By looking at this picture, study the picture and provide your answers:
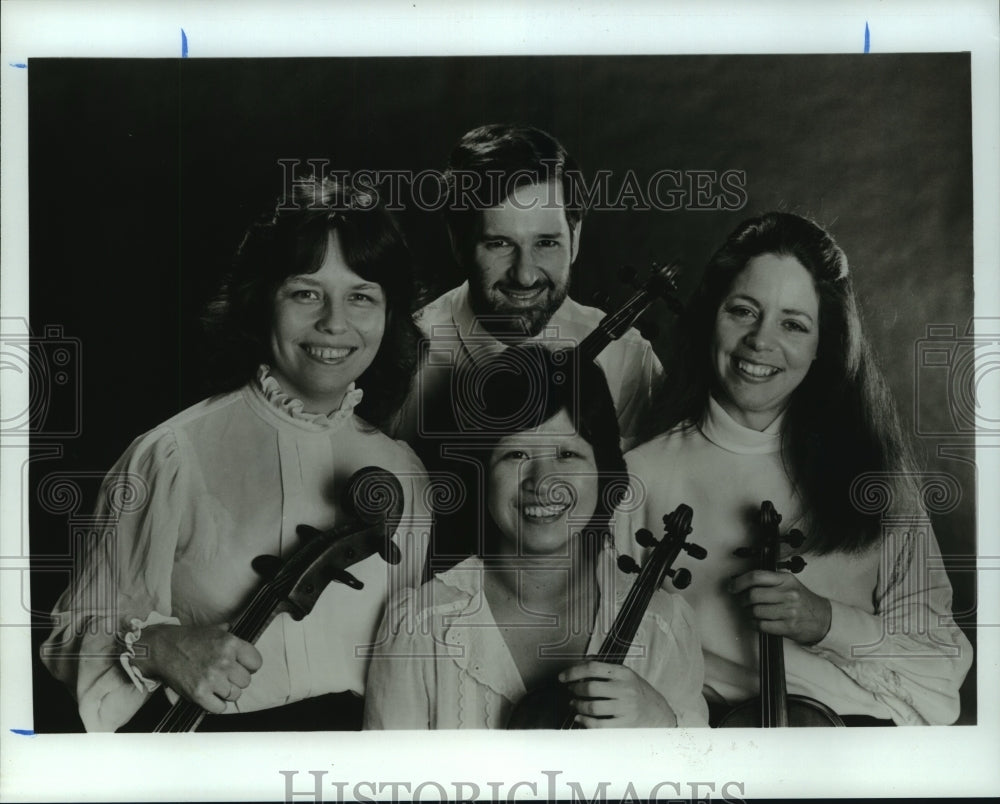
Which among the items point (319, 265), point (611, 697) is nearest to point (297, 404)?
point (319, 265)

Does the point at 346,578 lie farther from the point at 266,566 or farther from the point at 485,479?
the point at 485,479

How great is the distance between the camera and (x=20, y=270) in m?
2.68

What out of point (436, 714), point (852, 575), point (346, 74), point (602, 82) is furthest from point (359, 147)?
point (852, 575)

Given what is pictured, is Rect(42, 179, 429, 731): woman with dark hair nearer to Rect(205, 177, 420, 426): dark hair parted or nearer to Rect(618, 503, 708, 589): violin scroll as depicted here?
Rect(205, 177, 420, 426): dark hair parted

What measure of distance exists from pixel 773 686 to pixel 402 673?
1.08 m

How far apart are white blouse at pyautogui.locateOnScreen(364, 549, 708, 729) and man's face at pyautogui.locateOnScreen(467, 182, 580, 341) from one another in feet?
2.34

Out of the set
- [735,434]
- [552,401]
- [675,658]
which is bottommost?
[675,658]

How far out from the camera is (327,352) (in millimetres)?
2615

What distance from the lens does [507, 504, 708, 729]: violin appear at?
259cm

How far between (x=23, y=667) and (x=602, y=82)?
2.44 m

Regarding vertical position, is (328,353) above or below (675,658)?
above

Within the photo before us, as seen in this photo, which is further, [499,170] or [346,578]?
[499,170]

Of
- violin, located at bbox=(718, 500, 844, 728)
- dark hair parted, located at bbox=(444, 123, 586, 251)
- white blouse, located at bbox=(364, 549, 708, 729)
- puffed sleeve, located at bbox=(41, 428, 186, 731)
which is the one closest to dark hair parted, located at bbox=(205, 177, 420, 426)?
dark hair parted, located at bbox=(444, 123, 586, 251)

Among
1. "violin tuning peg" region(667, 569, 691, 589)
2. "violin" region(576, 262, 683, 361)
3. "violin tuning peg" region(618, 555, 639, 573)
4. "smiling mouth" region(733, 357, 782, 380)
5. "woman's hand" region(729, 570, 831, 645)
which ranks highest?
"violin" region(576, 262, 683, 361)
